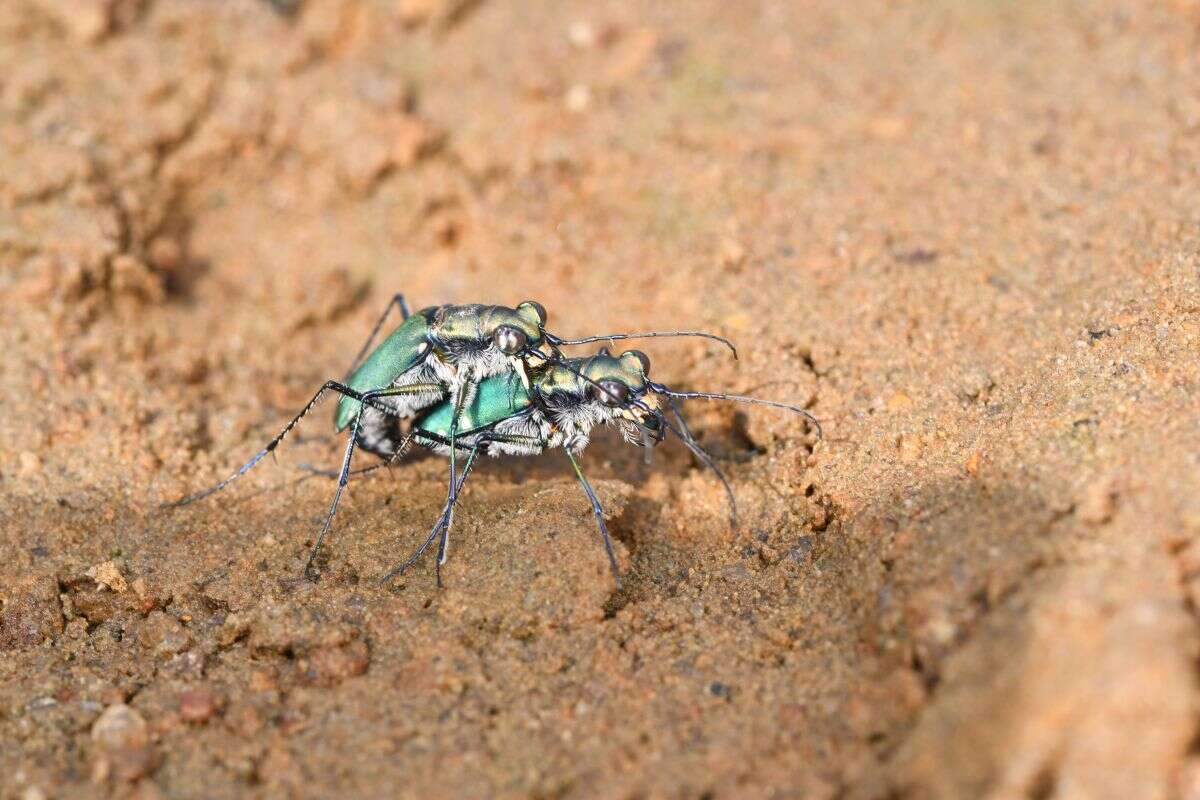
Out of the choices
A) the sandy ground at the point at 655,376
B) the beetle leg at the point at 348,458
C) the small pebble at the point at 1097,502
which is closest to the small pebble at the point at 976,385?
the sandy ground at the point at 655,376

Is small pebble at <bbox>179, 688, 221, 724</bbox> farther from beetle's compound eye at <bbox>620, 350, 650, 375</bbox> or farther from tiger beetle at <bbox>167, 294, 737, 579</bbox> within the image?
beetle's compound eye at <bbox>620, 350, 650, 375</bbox>

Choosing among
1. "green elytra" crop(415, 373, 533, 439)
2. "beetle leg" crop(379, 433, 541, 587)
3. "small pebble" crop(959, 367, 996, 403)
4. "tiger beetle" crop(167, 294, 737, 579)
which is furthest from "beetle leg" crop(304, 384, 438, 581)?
"small pebble" crop(959, 367, 996, 403)

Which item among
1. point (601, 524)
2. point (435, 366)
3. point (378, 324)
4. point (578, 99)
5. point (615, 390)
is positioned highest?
point (578, 99)

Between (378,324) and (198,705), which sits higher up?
(378,324)

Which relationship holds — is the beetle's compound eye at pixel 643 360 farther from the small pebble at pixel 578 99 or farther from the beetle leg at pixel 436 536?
the small pebble at pixel 578 99

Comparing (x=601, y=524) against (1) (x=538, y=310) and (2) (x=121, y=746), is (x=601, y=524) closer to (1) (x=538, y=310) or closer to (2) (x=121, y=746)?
(1) (x=538, y=310)

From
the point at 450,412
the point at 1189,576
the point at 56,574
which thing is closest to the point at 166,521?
the point at 56,574

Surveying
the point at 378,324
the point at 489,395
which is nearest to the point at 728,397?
the point at 489,395

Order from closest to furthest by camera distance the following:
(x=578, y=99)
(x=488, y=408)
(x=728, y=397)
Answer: (x=728, y=397) < (x=488, y=408) < (x=578, y=99)
